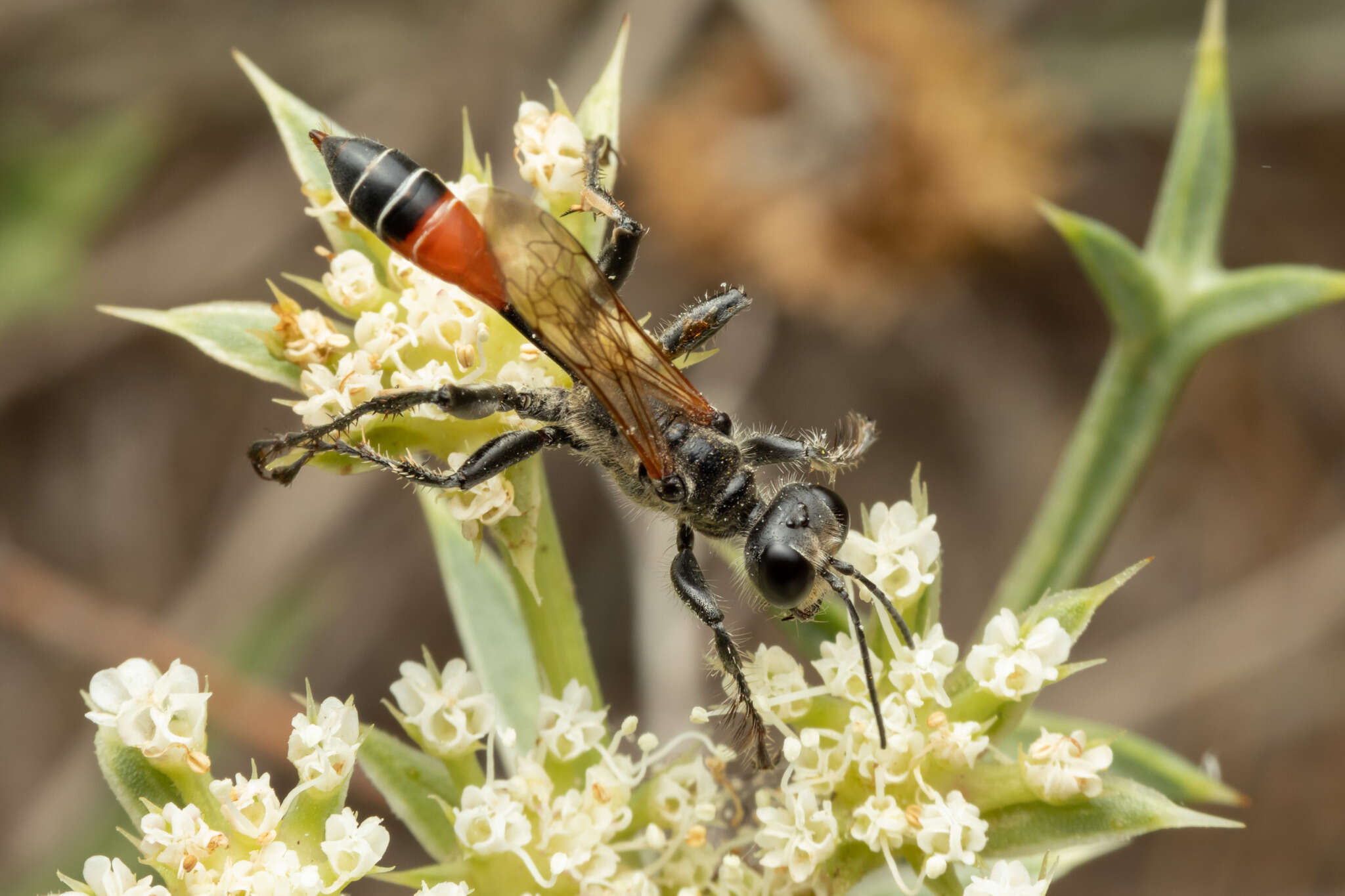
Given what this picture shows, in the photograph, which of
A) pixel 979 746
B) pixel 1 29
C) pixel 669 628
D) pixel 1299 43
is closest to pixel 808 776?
pixel 979 746

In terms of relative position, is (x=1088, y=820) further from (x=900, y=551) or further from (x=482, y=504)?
(x=482, y=504)

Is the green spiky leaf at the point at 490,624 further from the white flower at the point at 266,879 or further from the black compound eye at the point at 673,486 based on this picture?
the white flower at the point at 266,879

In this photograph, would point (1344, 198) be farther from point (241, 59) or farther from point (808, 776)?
point (241, 59)

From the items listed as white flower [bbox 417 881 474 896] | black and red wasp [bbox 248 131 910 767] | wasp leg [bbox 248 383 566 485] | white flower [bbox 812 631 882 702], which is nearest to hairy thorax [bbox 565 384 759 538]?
black and red wasp [bbox 248 131 910 767]

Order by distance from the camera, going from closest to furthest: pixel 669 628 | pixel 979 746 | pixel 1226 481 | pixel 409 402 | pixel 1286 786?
pixel 979 746, pixel 409 402, pixel 669 628, pixel 1286 786, pixel 1226 481

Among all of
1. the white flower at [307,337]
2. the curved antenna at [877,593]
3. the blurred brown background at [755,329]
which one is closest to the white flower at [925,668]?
the curved antenna at [877,593]

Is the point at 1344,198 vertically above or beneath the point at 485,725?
above

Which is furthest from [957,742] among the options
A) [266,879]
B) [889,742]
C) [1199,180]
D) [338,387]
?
[1199,180]
